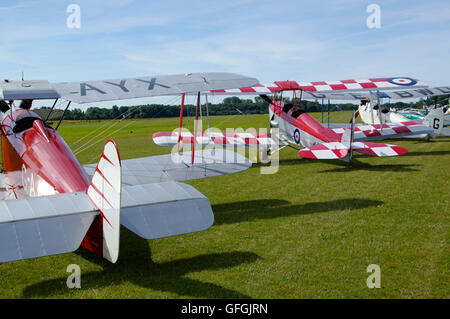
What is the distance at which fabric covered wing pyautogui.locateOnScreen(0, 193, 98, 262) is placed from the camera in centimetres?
302

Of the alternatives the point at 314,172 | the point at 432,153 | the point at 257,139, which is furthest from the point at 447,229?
the point at 432,153

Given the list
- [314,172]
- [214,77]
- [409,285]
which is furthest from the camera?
[314,172]

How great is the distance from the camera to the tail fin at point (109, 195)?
314 centimetres

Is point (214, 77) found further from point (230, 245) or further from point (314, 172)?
point (314, 172)

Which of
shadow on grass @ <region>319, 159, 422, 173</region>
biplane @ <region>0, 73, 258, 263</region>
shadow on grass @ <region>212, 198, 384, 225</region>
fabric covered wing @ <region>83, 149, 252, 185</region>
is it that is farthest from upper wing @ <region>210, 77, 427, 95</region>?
biplane @ <region>0, 73, 258, 263</region>

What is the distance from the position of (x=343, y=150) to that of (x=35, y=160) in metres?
7.23

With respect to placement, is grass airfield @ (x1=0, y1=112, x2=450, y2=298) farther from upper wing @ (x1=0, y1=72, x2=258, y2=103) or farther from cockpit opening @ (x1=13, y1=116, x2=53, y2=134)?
upper wing @ (x1=0, y1=72, x2=258, y2=103)

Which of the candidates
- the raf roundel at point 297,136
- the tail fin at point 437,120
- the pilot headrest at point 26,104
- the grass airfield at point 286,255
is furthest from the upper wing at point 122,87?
the tail fin at point 437,120

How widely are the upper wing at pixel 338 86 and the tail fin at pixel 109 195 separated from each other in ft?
28.7

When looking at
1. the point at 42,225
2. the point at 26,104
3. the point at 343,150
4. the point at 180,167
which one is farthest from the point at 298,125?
the point at 42,225

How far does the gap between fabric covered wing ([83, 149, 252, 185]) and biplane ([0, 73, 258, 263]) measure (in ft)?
0.46

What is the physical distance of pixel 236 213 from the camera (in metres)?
6.50

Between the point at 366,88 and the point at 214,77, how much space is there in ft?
21.7

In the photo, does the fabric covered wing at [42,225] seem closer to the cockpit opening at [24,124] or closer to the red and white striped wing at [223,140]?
the cockpit opening at [24,124]
